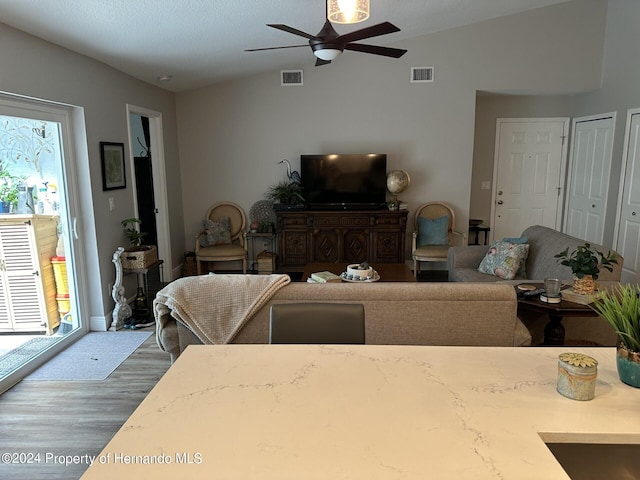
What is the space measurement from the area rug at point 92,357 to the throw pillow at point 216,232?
6.81 ft

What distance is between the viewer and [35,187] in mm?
3531

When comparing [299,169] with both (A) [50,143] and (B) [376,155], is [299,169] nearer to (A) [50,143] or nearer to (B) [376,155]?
(B) [376,155]

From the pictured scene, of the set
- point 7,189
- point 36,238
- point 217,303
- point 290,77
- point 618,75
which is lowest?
point 217,303

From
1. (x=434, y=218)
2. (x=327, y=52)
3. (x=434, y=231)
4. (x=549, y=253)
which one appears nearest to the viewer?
(x=327, y=52)

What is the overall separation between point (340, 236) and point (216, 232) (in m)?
1.64

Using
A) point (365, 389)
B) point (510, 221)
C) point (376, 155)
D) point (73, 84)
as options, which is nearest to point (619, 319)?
point (365, 389)

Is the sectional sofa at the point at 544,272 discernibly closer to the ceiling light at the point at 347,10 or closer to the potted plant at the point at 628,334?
the potted plant at the point at 628,334

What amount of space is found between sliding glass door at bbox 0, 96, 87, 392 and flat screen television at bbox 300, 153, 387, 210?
2880 millimetres

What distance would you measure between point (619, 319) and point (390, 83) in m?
5.11

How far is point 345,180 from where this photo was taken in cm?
590

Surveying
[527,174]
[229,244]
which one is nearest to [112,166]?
[229,244]

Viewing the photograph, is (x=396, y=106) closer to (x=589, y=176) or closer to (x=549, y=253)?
(x=589, y=176)

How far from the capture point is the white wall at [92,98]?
3080 millimetres

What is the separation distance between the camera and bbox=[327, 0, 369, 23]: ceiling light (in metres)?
2.75
